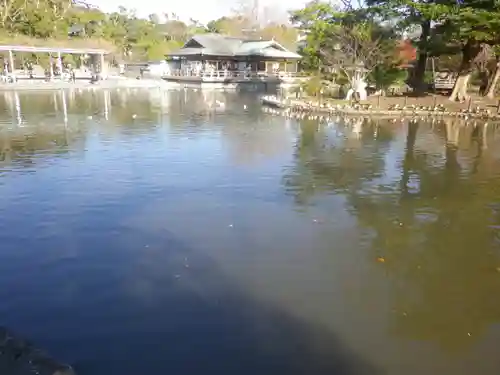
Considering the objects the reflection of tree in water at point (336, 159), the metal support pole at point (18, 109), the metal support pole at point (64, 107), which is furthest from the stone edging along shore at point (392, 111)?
the metal support pole at point (18, 109)

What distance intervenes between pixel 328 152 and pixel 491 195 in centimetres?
537

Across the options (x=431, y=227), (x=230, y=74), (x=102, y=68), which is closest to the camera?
(x=431, y=227)

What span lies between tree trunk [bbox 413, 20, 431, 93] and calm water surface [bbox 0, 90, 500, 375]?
15884 mm

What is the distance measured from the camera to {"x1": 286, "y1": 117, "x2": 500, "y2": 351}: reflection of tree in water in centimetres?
542

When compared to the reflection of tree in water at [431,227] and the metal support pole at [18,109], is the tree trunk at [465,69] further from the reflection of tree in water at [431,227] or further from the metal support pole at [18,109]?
the metal support pole at [18,109]

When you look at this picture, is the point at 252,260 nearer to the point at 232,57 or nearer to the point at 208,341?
the point at 208,341

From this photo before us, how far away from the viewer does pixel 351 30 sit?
27078 mm

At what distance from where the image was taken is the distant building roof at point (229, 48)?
48.1 meters

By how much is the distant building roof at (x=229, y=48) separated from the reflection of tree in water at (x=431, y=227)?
36.0 m

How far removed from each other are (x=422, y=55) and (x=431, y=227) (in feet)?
83.4

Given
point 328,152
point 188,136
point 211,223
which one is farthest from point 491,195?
point 188,136

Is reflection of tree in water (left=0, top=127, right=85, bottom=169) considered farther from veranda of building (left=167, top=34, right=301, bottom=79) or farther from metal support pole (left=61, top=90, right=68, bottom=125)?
veranda of building (left=167, top=34, right=301, bottom=79)

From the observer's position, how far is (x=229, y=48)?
164 ft

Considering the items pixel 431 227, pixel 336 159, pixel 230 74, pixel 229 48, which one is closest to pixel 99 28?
pixel 229 48
